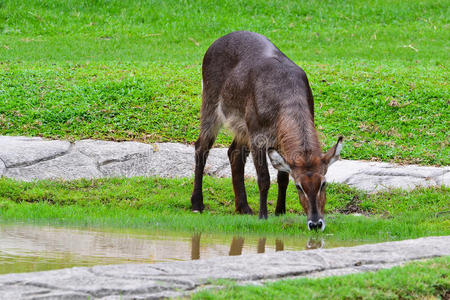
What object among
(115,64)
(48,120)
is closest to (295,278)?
(48,120)

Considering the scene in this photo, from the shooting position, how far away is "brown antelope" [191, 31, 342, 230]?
706 centimetres

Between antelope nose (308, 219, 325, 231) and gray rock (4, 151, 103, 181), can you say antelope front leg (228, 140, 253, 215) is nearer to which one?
gray rock (4, 151, 103, 181)

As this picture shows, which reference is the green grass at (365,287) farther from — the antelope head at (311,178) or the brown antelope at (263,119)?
the brown antelope at (263,119)

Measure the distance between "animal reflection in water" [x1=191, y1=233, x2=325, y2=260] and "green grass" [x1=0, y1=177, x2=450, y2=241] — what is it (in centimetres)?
38

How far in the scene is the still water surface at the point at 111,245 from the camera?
5.19 m

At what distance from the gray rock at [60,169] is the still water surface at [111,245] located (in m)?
2.99

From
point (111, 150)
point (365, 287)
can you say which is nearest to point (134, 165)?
point (111, 150)

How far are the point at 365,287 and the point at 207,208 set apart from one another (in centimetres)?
524

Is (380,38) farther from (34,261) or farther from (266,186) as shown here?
(34,261)

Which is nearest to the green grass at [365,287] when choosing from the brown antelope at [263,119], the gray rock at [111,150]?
the brown antelope at [263,119]

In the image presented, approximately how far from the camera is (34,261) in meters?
5.07

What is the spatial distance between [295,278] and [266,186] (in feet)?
12.7

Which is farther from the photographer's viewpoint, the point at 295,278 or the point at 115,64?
the point at 115,64

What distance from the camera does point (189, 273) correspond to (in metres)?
4.31
